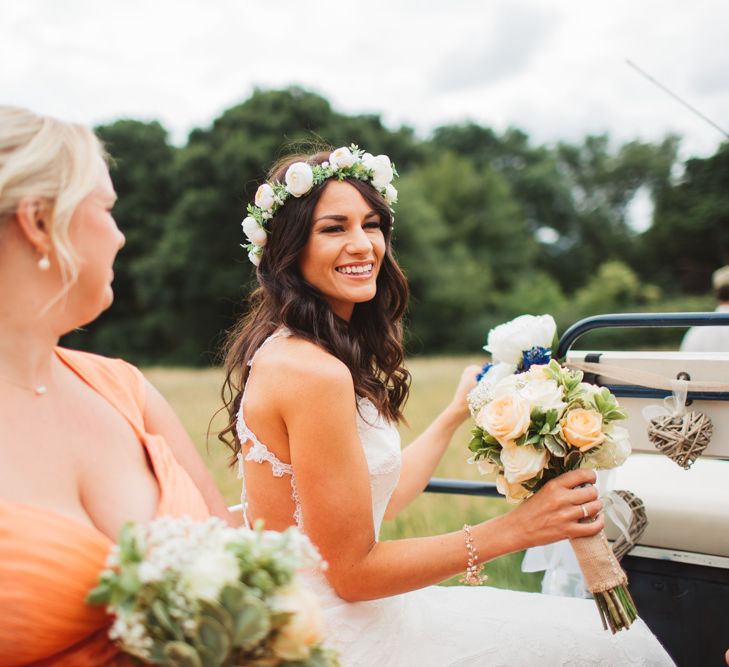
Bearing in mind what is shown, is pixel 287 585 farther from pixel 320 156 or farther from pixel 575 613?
pixel 320 156

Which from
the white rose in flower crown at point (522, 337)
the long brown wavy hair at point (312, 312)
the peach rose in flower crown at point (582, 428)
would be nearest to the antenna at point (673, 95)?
the white rose in flower crown at point (522, 337)

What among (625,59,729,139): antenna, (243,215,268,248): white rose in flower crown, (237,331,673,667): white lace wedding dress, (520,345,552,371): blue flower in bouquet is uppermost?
(625,59,729,139): antenna

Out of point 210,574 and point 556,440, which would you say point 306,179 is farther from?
point 210,574

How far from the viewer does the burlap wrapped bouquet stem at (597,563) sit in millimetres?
2053

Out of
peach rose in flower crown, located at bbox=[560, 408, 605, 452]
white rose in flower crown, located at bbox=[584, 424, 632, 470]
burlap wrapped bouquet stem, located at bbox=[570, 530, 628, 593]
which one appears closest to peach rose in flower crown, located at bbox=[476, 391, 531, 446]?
peach rose in flower crown, located at bbox=[560, 408, 605, 452]

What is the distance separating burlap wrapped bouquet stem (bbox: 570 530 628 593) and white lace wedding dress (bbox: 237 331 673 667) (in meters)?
0.32

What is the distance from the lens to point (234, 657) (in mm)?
1307

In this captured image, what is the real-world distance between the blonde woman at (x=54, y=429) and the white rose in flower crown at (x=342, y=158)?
104 centimetres

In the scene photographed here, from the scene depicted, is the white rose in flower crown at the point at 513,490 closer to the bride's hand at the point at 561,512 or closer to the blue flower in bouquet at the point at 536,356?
the bride's hand at the point at 561,512

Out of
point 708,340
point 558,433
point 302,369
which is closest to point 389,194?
point 302,369

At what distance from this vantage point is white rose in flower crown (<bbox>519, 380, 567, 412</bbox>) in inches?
78.5

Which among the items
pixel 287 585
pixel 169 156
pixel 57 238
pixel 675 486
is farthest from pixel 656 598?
pixel 169 156

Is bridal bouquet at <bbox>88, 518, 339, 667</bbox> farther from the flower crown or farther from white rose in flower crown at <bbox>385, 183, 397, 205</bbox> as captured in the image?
white rose in flower crown at <bbox>385, 183, 397, 205</bbox>

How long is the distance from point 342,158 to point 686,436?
1468 mm
